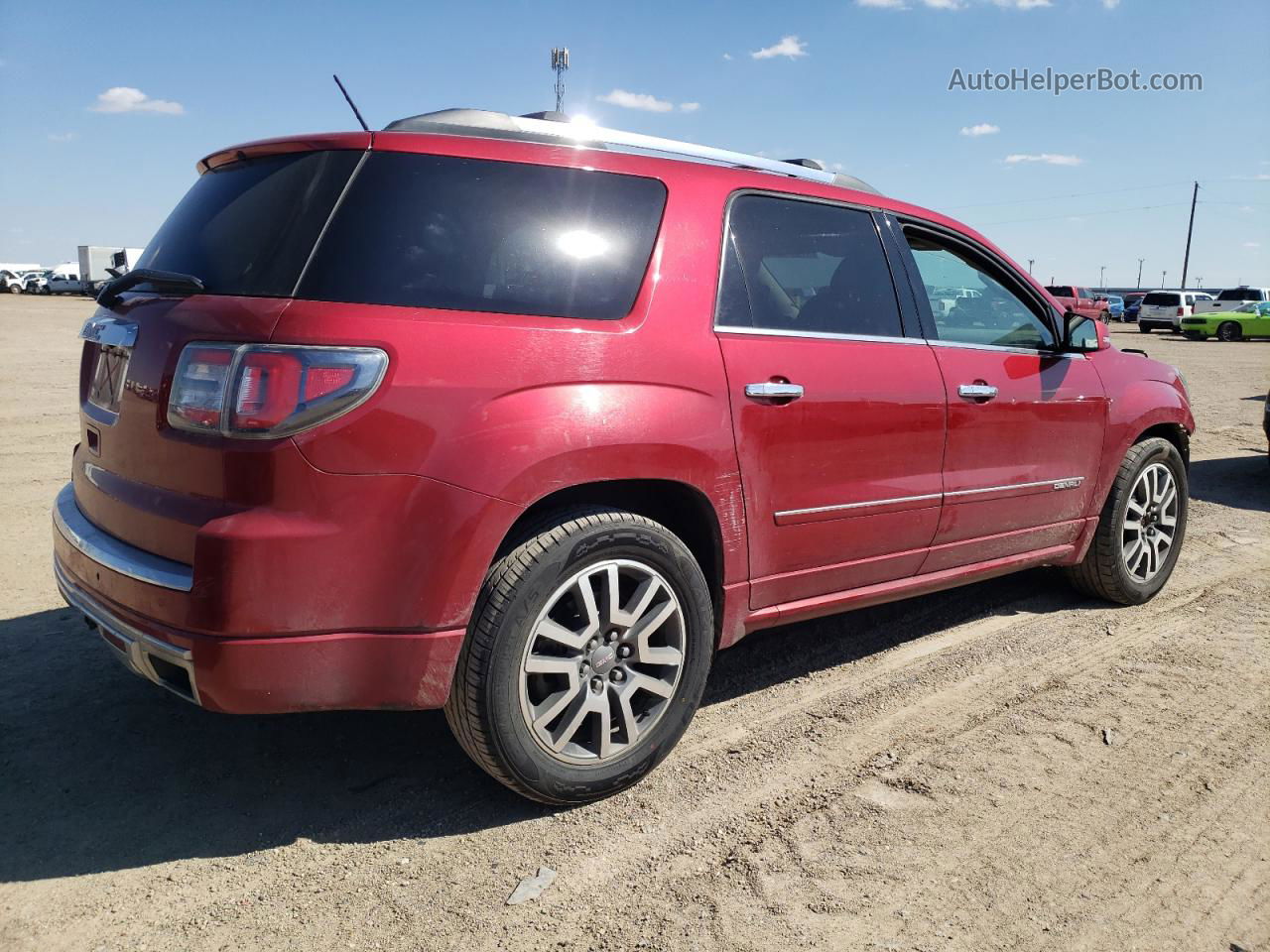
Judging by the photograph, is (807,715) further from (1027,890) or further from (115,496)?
(115,496)

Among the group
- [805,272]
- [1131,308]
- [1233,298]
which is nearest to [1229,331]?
[1233,298]

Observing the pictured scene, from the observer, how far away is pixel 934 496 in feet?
12.6

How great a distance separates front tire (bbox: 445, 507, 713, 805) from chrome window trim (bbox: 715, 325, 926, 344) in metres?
0.72

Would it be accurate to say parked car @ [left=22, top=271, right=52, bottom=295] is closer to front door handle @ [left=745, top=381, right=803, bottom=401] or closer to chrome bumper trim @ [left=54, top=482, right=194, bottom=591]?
chrome bumper trim @ [left=54, top=482, right=194, bottom=591]

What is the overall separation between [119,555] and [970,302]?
336 centimetres

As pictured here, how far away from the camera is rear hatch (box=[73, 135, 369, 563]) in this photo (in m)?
2.43

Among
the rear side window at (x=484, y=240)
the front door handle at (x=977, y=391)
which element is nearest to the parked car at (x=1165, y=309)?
the front door handle at (x=977, y=391)

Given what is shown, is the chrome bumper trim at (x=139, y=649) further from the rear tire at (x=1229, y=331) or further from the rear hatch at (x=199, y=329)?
the rear tire at (x=1229, y=331)

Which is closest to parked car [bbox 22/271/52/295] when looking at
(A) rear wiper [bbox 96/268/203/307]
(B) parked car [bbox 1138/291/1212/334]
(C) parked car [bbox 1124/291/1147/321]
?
(B) parked car [bbox 1138/291/1212/334]

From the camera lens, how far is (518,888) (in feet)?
8.25

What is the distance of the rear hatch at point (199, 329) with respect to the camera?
2434 millimetres

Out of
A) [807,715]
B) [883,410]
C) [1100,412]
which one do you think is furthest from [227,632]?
[1100,412]

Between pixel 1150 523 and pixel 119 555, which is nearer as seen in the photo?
pixel 119 555

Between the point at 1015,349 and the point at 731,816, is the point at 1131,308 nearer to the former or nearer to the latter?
the point at 1015,349
